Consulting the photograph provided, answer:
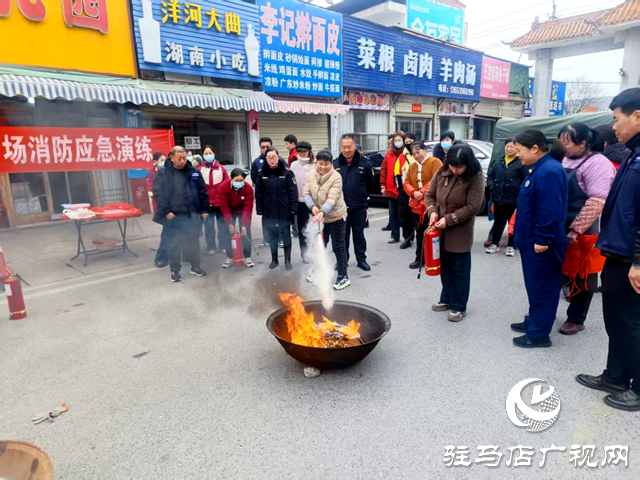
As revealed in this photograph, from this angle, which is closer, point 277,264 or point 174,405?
point 174,405

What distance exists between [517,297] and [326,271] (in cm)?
Result: 240

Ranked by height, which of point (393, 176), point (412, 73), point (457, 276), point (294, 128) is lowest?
point (457, 276)

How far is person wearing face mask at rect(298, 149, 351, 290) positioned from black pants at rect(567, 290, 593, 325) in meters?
2.62

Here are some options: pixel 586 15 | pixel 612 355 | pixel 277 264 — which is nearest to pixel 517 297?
pixel 612 355

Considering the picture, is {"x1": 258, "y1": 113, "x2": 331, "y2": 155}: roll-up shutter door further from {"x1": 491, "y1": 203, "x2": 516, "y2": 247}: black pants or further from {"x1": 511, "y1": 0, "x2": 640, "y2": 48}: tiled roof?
{"x1": 511, "y1": 0, "x2": 640, "y2": 48}: tiled roof

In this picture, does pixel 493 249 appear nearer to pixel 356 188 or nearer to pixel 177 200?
pixel 356 188

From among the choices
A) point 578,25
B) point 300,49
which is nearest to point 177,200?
point 300,49

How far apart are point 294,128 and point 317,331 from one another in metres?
11.8

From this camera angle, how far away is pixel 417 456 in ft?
8.27

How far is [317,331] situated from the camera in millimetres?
3613

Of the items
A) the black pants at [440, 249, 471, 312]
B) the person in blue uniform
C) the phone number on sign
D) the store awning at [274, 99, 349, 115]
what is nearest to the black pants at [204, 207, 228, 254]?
the black pants at [440, 249, 471, 312]

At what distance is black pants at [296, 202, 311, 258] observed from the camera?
275 inches

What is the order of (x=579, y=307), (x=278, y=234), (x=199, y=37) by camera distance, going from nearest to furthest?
(x=579, y=307) < (x=278, y=234) < (x=199, y=37)

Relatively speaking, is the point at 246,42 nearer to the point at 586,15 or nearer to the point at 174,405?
the point at 174,405
